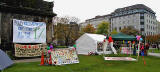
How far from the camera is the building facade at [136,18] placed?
72.8 m

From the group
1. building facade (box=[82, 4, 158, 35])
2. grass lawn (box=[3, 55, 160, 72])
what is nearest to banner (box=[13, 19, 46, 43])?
grass lawn (box=[3, 55, 160, 72])

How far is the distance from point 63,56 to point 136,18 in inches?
2746

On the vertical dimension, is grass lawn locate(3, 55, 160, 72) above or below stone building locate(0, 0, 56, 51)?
below

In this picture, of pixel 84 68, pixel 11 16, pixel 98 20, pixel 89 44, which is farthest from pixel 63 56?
pixel 98 20

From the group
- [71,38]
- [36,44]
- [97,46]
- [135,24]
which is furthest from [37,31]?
[135,24]

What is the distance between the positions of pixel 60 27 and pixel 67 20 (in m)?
3.54

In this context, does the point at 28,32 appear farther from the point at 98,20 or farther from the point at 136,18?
the point at 98,20

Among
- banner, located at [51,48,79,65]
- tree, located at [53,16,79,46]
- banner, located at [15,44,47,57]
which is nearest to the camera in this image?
banner, located at [51,48,79,65]

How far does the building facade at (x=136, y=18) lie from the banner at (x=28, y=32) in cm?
6146

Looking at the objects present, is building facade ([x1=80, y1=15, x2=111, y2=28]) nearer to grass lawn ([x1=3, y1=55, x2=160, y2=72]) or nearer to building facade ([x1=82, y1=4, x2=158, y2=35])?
building facade ([x1=82, y1=4, x2=158, y2=35])

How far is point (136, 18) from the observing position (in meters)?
74.0

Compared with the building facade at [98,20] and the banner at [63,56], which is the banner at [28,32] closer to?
the banner at [63,56]

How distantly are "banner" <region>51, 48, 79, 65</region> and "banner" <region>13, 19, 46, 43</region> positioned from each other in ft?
19.2

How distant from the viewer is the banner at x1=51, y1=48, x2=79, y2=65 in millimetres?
11133
